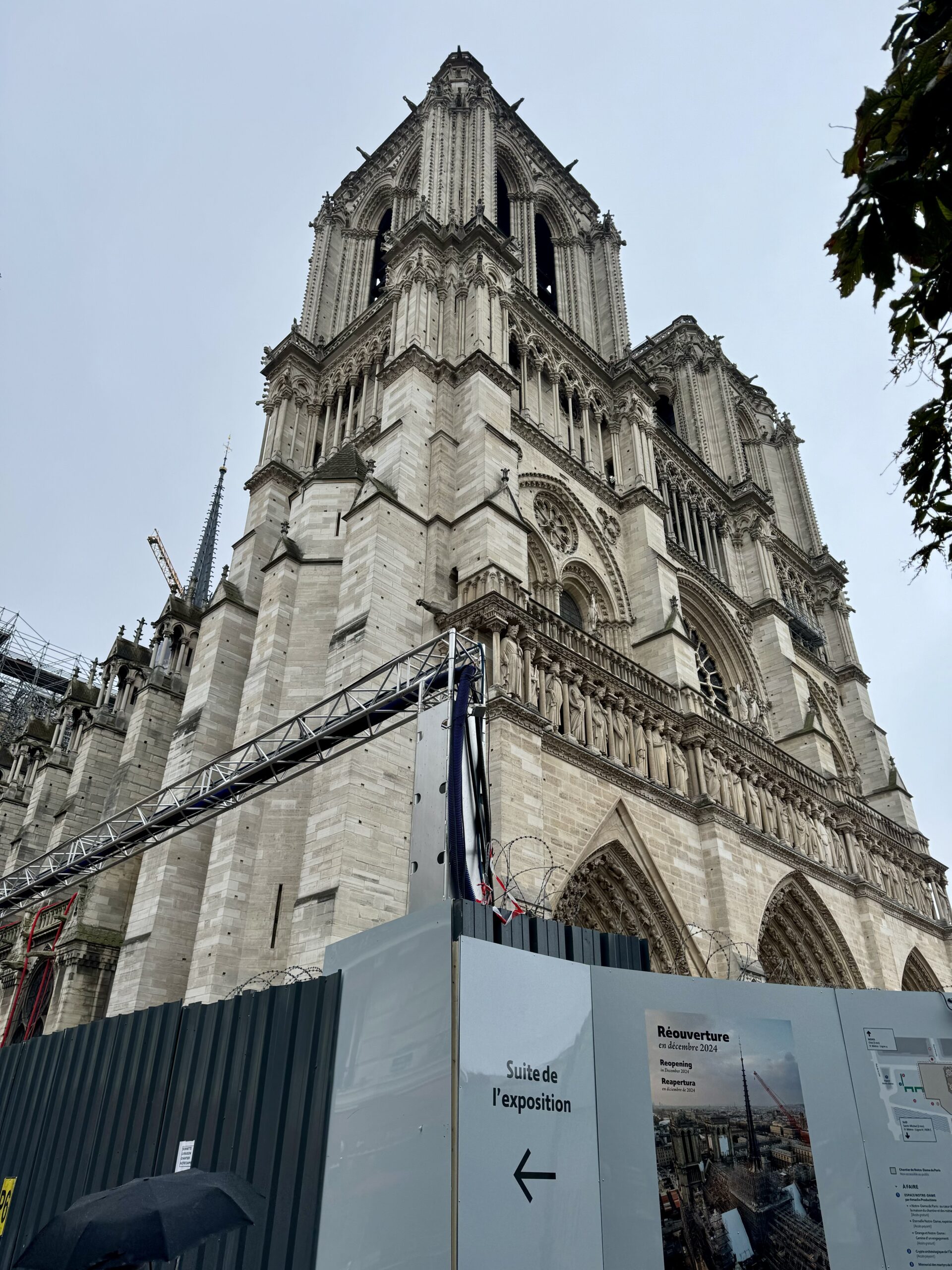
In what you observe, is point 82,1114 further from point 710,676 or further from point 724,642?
point 724,642

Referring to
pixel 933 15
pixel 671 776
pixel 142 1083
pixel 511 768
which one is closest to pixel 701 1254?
pixel 142 1083

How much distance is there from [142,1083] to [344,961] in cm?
241

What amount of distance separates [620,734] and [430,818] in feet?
30.0

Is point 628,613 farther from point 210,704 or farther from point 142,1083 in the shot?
point 142,1083

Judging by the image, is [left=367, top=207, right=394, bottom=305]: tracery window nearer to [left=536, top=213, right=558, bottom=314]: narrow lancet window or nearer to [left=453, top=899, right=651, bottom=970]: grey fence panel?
[left=536, top=213, right=558, bottom=314]: narrow lancet window

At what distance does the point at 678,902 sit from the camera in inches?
573

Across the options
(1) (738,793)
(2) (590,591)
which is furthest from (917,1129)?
(2) (590,591)

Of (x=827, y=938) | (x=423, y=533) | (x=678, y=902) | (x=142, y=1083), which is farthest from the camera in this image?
(x=827, y=938)

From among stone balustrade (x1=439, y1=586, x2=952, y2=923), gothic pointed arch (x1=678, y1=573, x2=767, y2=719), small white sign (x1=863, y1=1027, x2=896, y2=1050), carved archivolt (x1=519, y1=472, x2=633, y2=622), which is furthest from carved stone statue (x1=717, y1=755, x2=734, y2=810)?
small white sign (x1=863, y1=1027, x2=896, y2=1050)

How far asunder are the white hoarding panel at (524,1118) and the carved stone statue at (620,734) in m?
10.7

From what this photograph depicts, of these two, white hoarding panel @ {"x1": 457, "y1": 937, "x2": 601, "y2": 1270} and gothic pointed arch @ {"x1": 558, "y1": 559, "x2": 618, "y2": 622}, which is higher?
gothic pointed arch @ {"x1": 558, "y1": 559, "x2": 618, "y2": 622}

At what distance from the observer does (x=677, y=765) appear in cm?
1647

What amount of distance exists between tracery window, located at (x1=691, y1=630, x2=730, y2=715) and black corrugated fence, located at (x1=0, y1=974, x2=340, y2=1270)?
18.1 meters

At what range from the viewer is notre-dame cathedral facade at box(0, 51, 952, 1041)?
1344 centimetres
